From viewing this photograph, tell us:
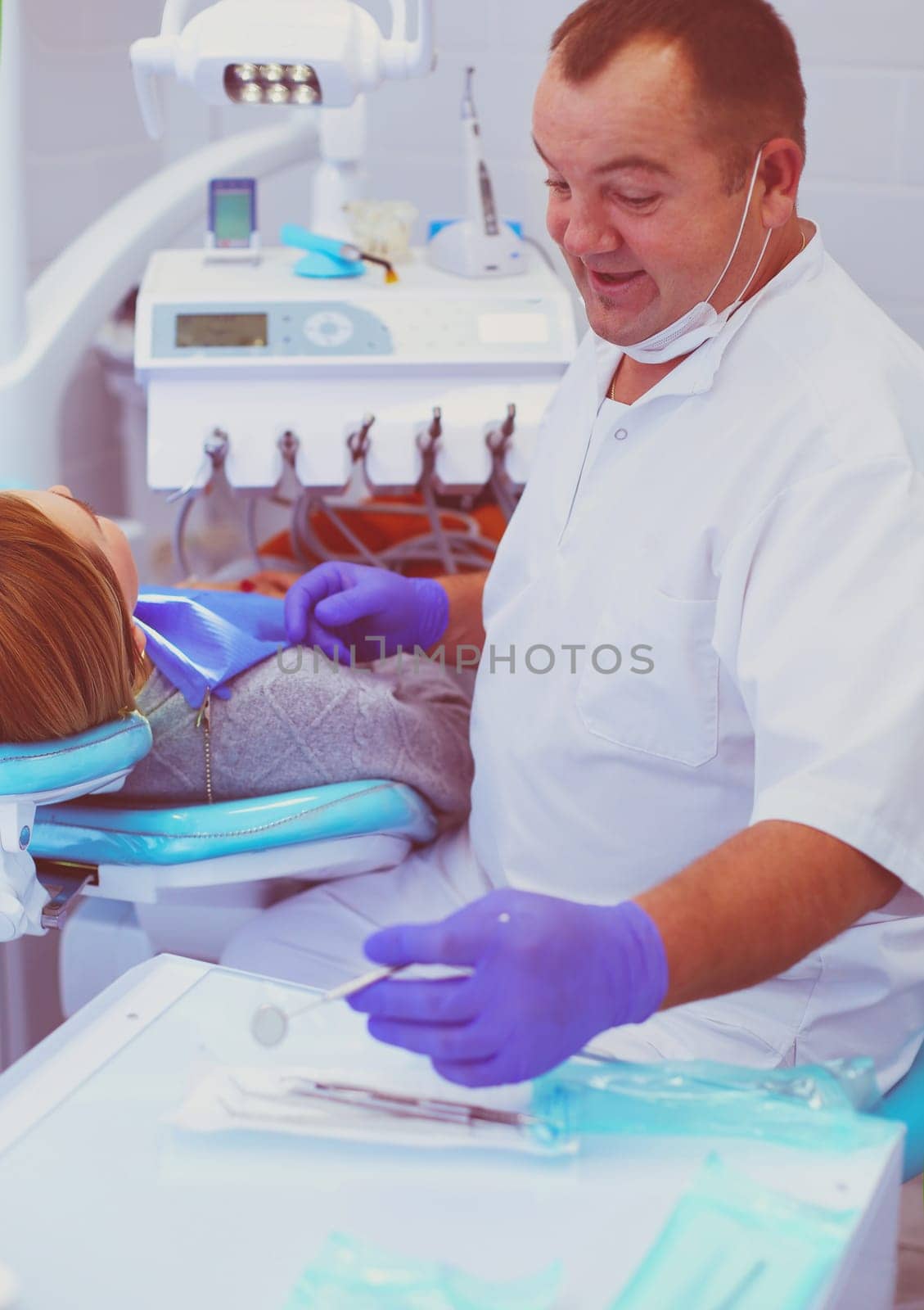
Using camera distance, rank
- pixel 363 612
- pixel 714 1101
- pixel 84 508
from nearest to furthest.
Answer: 1. pixel 714 1101
2. pixel 84 508
3. pixel 363 612

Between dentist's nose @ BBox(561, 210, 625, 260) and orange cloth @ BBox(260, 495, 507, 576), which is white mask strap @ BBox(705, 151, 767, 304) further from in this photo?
orange cloth @ BBox(260, 495, 507, 576)

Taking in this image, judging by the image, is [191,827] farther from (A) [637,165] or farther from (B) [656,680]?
(A) [637,165]

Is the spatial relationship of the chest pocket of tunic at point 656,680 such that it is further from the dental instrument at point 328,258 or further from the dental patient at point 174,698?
the dental instrument at point 328,258

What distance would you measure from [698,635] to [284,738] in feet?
1.37

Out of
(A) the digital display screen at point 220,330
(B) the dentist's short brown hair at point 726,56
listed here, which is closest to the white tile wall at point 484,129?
(A) the digital display screen at point 220,330

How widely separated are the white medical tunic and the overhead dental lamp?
1.56 feet

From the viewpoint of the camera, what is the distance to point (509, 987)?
0.84m

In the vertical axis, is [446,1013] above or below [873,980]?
above

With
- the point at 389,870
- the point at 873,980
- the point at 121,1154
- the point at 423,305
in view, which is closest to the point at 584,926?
the point at 121,1154

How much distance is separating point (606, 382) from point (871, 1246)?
82 cm

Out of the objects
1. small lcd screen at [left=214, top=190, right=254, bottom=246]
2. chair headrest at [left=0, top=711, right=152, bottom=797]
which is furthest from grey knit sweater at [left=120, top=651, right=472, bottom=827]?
small lcd screen at [left=214, top=190, right=254, bottom=246]

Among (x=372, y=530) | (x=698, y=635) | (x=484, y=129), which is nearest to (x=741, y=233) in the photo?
(x=698, y=635)

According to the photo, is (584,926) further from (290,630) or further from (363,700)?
(290,630)

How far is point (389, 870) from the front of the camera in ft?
5.09
